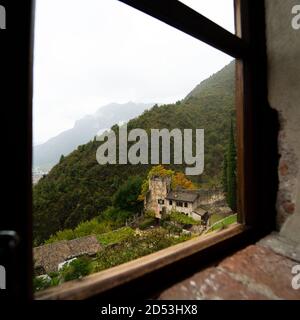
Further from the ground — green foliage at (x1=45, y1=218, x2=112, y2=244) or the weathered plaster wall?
the weathered plaster wall

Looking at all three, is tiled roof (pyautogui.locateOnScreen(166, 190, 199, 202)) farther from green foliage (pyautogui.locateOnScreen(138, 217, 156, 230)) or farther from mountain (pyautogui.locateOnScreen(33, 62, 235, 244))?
green foliage (pyautogui.locateOnScreen(138, 217, 156, 230))

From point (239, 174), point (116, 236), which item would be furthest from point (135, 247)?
point (239, 174)

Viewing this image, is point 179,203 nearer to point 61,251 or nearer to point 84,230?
point 84,230

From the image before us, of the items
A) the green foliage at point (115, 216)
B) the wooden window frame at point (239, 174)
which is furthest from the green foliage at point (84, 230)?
the wooden window frame at point (239, 174)

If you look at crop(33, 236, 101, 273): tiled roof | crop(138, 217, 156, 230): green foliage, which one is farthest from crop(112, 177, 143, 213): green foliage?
crop(33, 236, 101, 273): tiled roof

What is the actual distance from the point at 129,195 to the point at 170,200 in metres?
4.25

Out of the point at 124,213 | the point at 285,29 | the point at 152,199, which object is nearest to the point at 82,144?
the point at 124,213

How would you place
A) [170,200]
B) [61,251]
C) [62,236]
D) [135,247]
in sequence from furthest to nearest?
[170,200], [135,247], [62,236], [61,251]

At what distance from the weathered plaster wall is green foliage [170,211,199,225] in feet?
67.2

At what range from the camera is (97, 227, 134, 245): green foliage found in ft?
58.7

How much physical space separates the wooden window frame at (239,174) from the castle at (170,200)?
65.0ft

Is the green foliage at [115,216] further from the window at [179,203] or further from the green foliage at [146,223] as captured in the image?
the window at [179,203]

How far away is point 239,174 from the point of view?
116 centimetres
